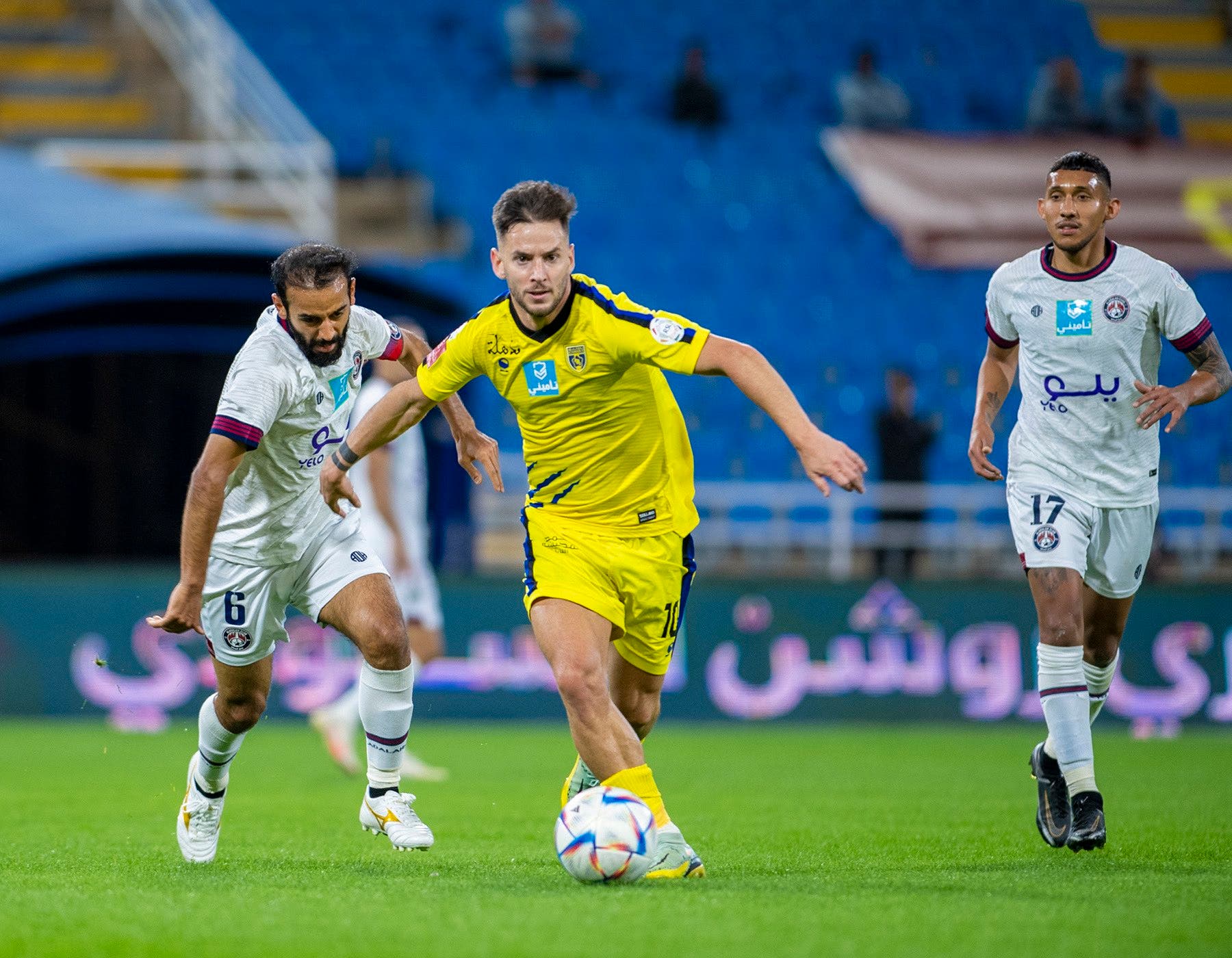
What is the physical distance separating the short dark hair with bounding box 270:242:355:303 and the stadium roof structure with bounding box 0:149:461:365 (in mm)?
7279

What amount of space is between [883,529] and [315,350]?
9.44m

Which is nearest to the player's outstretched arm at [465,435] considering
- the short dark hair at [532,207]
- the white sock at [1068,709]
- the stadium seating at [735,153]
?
the short dark hair at [532,207]

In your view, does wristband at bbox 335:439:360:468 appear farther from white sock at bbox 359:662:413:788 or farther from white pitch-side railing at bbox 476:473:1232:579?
white pitch-side railing at bbox 476:473:1232:579

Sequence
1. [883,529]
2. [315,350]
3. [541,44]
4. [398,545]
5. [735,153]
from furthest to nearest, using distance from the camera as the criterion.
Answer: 1. [541,44]
2. [735,153]
3. [883,529]
4. [398,545]
5. [315,350]

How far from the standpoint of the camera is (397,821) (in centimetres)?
632

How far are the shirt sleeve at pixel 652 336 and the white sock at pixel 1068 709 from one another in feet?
6.77

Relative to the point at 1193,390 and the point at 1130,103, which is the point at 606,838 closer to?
the point at 1193,390

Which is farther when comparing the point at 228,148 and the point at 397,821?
the point at 228,148

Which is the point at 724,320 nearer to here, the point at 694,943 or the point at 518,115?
the point at 518,115

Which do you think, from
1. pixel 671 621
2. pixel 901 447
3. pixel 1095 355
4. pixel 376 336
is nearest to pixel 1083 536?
pixel 1095 355

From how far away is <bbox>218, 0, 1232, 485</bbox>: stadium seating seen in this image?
19.3m

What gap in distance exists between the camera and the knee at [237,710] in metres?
6.37

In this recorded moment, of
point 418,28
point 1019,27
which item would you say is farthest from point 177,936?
point 1019,27

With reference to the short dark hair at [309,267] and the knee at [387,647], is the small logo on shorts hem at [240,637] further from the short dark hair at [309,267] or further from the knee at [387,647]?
the short dark hair at [309,267]
